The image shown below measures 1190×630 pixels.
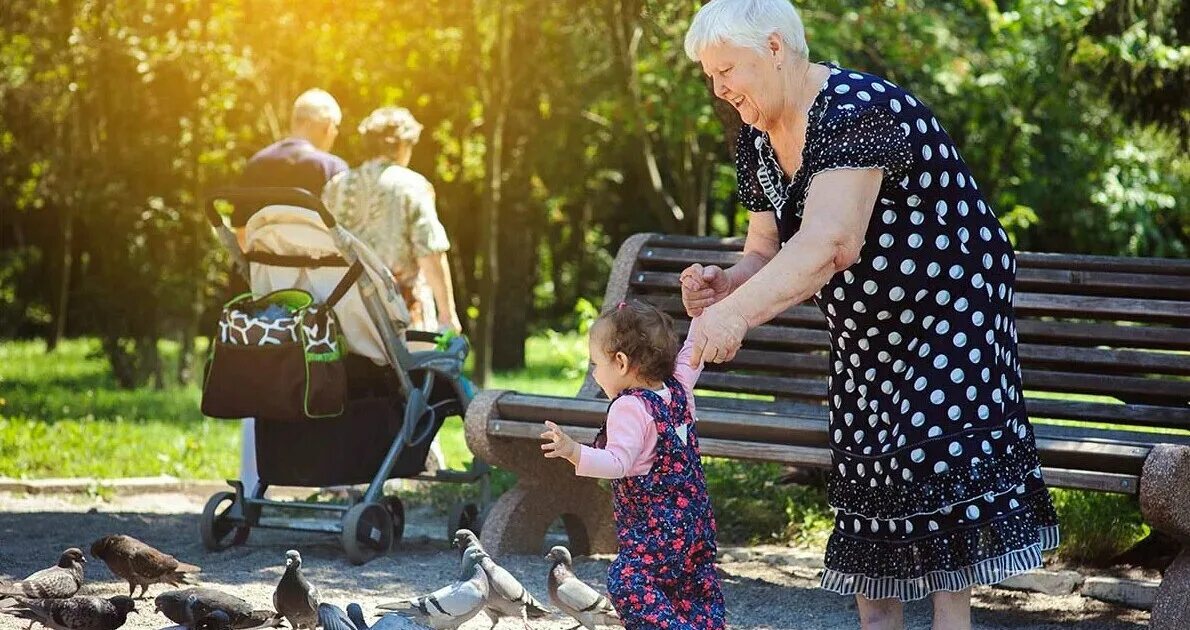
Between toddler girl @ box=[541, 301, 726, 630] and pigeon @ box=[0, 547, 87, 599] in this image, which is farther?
pigeon @ box=[0, 547, 87, 599]

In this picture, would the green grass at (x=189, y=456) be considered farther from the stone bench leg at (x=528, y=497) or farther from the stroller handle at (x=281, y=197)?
the stroller handle at (x=281, y=197)

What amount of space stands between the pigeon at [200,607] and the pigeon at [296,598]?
11cm

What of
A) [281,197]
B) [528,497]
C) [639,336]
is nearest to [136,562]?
[528,497]

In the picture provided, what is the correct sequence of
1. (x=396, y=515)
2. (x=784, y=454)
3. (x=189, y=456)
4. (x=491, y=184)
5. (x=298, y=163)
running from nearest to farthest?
(x=784, y=454)
(x=396, y=515)
(x=298, y=163)
(x=189, y=456)
(x=491, y=184)

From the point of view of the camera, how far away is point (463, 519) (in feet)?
22.4

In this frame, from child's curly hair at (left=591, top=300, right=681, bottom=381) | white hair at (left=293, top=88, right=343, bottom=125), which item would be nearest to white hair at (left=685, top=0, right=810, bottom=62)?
child's curly hair at (left=591, top=300, right=681, bottom=381)

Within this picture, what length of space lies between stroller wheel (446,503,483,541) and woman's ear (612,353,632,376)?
9.83 ft

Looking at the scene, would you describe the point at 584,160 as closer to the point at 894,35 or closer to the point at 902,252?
the point at 894,35

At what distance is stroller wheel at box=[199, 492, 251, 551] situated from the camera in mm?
6395

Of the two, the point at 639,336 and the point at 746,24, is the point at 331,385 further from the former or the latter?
the point at 746,24

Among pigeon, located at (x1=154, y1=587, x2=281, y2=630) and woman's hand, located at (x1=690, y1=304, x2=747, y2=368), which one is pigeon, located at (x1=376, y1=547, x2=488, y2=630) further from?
woman's hand, located at (x1=690, y1=304, x2=747, y2=368)

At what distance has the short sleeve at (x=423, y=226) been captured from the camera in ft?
25.2

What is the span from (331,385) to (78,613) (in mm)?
1984

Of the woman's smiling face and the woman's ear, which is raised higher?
the woman's smiling face
